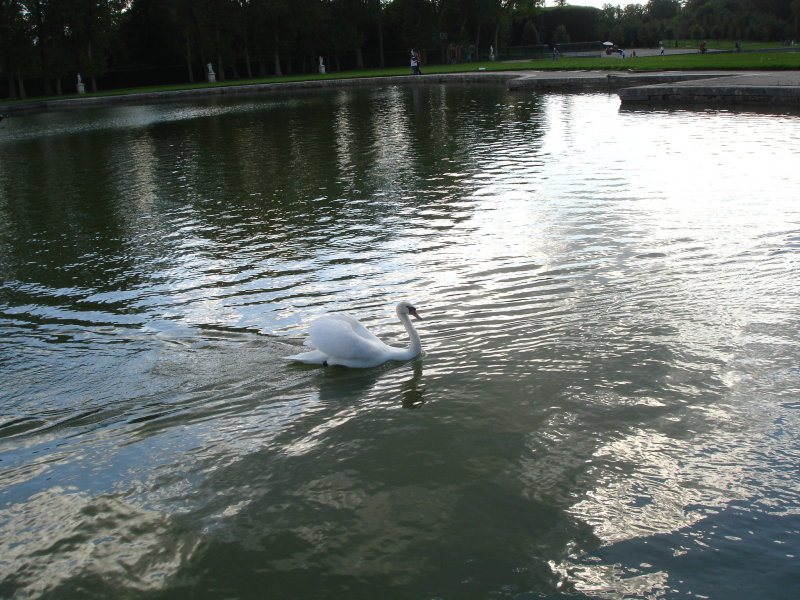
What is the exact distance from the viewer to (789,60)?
108 feet

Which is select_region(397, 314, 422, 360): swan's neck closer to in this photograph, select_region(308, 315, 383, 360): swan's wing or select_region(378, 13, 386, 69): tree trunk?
select_region(308, 315, 383, 360): swan's wing

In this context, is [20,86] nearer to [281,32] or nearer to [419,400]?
[281,32]

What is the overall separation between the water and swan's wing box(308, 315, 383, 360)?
24 cm

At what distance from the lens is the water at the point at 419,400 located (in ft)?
13.5

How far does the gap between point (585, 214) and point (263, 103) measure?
2900 cm

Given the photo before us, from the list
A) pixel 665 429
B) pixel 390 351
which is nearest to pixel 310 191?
pixel 390 351

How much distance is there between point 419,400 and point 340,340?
0.87 metres

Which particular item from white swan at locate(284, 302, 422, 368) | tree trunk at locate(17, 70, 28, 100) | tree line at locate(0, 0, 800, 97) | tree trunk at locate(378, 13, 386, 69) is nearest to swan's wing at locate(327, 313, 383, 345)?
white swan at locate(284, 302, 422, 368)

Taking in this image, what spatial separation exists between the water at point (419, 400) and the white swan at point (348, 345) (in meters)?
0.15

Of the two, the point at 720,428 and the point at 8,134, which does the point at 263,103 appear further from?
the point at 720,428

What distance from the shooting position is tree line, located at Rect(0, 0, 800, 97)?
52.5 meters

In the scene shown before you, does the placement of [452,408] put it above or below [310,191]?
below

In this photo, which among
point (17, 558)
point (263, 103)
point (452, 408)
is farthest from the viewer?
point (263, 103)

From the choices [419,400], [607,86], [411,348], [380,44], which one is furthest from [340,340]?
[380,44]
